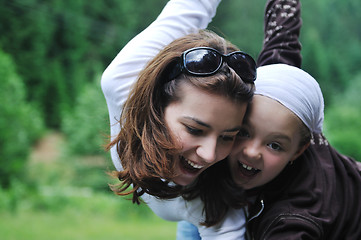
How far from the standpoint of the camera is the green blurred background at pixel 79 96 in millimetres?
9945

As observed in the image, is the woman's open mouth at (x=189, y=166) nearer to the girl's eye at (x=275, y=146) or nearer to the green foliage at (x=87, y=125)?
the girl's eye at (x=275, y=146)

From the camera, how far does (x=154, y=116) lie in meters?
1.32

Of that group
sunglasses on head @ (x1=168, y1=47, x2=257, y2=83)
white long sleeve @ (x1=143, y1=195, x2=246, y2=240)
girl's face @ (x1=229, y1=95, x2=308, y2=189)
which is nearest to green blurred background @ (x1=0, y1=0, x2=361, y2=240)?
→ white long sleeve @ (x1=143, y1=195, x2=246, y2=240)

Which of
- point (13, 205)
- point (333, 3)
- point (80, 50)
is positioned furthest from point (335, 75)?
point (13, 205)

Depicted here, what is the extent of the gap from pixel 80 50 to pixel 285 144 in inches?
901

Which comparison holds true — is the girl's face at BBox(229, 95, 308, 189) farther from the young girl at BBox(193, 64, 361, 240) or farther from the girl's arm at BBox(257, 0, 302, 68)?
the girl's arm at BBox(257, 0, 302, 68)

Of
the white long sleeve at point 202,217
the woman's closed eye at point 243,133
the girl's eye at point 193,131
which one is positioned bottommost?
the white long sleeve at point 202,217

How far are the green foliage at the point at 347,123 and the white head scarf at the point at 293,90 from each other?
11.4m

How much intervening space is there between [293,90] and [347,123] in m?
14.4

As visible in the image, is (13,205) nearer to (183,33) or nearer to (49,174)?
(49,174)

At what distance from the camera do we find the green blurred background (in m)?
9.95

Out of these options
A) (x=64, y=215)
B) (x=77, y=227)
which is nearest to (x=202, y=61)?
(x=77, y=227)

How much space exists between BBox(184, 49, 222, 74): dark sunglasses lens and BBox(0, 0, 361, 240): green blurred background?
262 inches

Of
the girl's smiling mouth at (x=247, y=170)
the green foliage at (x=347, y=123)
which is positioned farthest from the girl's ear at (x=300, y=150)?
the green foliage at (x=347, y=123)
